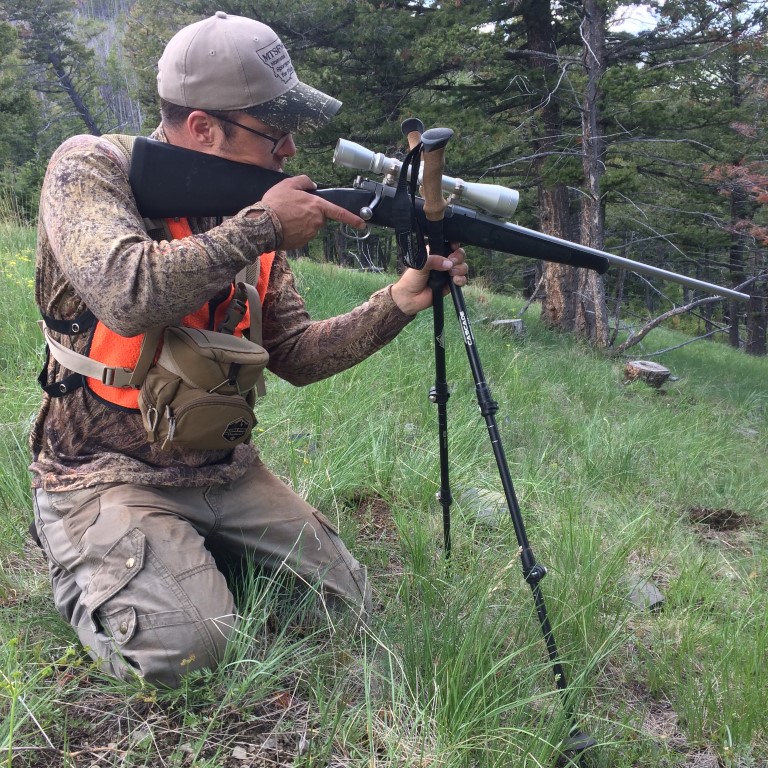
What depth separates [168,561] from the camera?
2.10 m

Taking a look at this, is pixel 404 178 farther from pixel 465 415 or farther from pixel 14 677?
pixel 465 415

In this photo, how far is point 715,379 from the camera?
13.2 metres

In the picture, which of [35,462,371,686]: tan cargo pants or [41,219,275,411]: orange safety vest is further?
[41,219,275,411]: orange safety vest

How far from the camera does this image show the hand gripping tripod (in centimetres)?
185

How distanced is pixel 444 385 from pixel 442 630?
88 centimetres

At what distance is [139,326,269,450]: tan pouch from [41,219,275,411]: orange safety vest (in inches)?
4.1

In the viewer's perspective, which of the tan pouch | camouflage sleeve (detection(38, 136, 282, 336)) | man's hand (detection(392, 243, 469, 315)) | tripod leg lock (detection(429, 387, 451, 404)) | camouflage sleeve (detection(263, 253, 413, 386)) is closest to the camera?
camouflage sleeve (detection(38, 136, 282, 336))

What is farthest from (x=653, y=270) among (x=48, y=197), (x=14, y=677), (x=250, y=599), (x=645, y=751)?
(x=14, y=677)

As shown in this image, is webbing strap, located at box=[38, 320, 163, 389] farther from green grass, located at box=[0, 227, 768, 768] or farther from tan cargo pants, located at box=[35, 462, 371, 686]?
green grass, located at box=[0, 227, 768, 768]

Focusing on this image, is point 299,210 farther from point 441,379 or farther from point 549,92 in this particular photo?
point 549,92

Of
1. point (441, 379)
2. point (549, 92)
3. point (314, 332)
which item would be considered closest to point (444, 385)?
point (441, 379)

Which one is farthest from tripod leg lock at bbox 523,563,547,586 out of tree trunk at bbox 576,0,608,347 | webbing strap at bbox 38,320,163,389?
tree trunk at bbox 576,0,608,347

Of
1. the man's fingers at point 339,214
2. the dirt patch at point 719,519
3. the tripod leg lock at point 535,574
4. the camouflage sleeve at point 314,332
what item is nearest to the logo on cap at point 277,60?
the man's fingers at point 339,214

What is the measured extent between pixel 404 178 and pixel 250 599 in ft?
4.79
